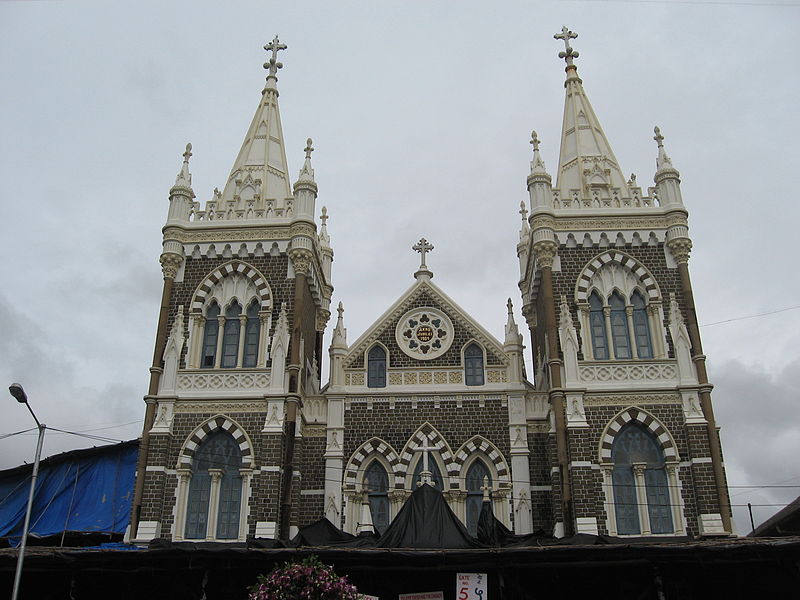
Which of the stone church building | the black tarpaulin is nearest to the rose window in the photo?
the stone church building

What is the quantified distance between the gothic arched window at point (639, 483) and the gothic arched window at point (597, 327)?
269 centimetres

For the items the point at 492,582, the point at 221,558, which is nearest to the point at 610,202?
the point at 492,582

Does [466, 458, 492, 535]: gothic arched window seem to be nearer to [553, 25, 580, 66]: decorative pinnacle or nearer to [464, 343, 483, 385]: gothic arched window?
[464, 343, 483, 385]: gothic arched window

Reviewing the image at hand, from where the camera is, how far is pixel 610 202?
97.9ft

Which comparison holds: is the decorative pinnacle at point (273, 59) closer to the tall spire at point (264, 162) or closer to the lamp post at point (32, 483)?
the tall spire at point (264, 162)

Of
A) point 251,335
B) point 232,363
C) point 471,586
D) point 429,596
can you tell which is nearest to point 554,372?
point 471,586

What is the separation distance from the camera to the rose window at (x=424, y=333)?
94.0 ft

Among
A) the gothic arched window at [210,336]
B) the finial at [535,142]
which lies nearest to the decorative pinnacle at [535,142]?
the finial at [535,142]

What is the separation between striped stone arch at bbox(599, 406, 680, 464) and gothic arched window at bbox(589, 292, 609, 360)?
88.7 inches

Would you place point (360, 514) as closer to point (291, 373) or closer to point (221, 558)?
point (291, 373)

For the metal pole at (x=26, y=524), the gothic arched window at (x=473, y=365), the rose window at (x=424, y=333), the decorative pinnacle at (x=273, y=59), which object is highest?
the decorative pinnacle at (x=273, y=59)

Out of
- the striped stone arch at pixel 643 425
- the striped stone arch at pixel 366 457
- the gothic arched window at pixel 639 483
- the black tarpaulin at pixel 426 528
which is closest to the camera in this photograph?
the black tarpaulin at pixel 426 528

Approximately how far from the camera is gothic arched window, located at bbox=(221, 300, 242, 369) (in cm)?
2800

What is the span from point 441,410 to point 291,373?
5.16 m
